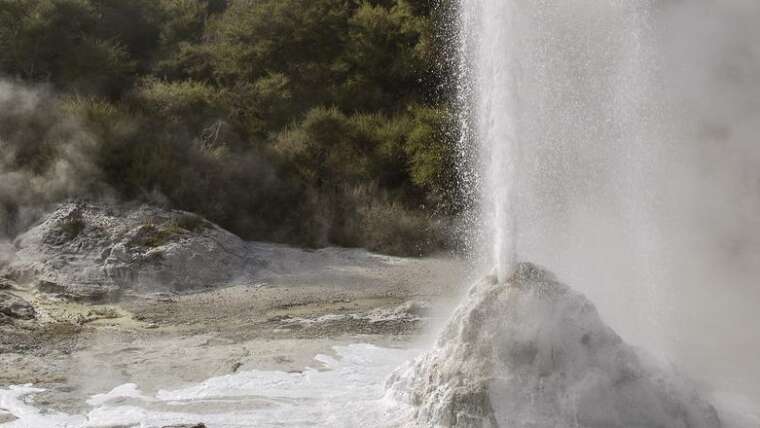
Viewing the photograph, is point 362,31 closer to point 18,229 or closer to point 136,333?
point 18,229

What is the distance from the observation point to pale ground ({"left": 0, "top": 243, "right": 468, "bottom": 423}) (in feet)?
18.3

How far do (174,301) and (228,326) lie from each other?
1.04 m

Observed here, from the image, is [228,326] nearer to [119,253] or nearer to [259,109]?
[119,253]

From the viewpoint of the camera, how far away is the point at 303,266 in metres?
8.95

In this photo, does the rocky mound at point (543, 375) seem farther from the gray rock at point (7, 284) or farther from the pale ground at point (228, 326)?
the gray rock at point (7, 284)

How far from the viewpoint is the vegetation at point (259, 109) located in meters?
10.1

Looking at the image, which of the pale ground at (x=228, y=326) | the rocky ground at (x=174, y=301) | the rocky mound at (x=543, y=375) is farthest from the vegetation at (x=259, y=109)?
the rocky mound at (x=543, y=375)

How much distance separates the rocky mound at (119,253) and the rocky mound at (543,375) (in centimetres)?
421

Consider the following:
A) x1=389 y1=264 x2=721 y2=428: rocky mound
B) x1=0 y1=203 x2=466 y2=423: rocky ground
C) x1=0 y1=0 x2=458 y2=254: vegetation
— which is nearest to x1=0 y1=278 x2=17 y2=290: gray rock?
x1=0 y1=203 x2=466 y2=423: rocky ground

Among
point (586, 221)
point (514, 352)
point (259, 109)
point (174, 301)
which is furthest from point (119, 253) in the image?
point (586, 221)

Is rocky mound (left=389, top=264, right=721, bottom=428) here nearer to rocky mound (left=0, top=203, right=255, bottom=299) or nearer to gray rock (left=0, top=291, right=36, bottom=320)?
gray rock (left=0, top=291, right=36, bottom=320)

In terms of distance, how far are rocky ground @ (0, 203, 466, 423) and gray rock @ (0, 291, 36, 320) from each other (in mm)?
12

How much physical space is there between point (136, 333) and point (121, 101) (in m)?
5.43

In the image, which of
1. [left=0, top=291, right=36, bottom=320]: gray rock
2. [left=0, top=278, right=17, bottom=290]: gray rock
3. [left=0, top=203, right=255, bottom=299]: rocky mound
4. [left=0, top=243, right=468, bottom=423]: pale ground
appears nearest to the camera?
[left=0, top=243, right=468, bottom=423]: pale ground
